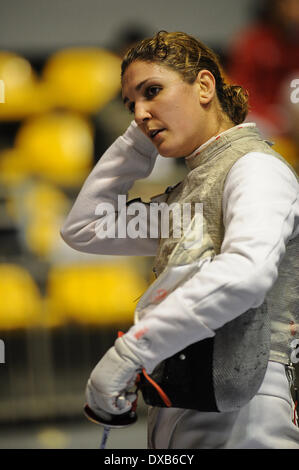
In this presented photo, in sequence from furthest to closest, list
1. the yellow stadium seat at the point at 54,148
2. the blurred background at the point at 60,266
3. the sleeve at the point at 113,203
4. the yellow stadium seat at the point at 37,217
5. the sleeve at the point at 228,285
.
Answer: the yellow stadium seat at the point at 54,148 < the yellow stadium seat at the point at 37,217 < the blurred background at the point at 60,266 < the sleeve at the point at 113,203 < the sleeve at the point at 228,285

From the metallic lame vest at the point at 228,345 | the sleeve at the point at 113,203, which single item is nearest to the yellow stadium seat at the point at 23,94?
the sleeve at the point at 113,203

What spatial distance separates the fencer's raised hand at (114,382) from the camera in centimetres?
109

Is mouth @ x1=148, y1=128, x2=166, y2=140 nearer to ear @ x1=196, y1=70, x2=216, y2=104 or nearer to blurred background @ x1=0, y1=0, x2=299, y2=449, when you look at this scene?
ear @ x1=196, y1=70, x2=216, y2=104

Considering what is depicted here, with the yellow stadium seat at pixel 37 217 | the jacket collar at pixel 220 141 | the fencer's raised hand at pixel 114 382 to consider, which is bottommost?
the fencer's raised hand at pixel 114 382

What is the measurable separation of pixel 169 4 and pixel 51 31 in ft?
1.65

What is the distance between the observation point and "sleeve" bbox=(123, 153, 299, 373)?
1.07m

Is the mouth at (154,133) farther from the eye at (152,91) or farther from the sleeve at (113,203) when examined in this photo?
the sleeve at (113,203)

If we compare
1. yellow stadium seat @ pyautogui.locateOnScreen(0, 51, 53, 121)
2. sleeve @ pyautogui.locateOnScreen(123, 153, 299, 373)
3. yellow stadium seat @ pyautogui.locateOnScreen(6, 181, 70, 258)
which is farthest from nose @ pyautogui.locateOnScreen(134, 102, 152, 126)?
yellow stadium seat @ pyautogui.locateOnScreen(0, 51, 53, 121)

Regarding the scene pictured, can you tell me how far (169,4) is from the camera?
2.93 m

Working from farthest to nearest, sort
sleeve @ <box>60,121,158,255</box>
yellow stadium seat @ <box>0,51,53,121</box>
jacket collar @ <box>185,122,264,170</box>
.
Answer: yellow stadium seat @ <box>0,51,53,121</box> < sleeve @ <box>60,121,158,255</box> < jacket collar @ <box>185,122,264,170</box>

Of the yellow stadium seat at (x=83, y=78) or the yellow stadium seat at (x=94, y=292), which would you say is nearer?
the yellow stadium seat at (x=94, y=292)

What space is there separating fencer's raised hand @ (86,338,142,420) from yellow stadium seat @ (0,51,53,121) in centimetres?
232

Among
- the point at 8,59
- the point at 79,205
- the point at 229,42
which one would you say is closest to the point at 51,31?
the point at 8,59
